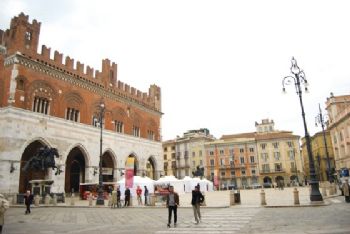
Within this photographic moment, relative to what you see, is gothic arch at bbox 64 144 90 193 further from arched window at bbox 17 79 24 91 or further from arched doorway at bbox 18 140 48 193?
arched window at bbox 17 79 24 91

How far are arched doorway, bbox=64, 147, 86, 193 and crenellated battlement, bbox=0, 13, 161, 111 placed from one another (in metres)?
7.68

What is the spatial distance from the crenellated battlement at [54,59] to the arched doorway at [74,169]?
7.68 m

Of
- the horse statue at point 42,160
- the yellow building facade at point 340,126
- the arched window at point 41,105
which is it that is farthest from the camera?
the yellow building facade at point 340,126

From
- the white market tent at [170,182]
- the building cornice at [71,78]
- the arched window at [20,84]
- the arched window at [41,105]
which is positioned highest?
the building cornice at [71,78]

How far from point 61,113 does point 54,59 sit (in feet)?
16.6

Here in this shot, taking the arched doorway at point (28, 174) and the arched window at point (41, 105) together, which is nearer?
the arched window at point (41, 105)

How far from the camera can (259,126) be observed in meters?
72.2

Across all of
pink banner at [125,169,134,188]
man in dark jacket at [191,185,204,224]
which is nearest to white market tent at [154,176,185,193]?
pink banner at [125,169,134,188]

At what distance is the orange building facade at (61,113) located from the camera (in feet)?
76.2

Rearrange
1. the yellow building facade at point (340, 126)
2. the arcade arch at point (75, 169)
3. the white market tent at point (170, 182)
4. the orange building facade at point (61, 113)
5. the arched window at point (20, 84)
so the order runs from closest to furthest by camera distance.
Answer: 1. the orange building facade at point (61, 113)
2. the arched window at point (20, 84)
3. the arcade arch at point (75, 169)
4. the white market tent at point (170, 182)
5. the yellow building facade at point (340, 126)

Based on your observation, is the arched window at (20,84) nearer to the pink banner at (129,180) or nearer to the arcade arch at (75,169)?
the arcade arch at (75,169)

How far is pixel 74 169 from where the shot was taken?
3130cm

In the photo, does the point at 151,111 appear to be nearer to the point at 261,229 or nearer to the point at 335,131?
the point at 335,131

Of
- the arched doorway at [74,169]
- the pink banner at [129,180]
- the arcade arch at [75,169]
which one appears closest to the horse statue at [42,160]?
the pink banner at [129,180]
